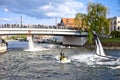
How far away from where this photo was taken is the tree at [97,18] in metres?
111

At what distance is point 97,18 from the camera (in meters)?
114

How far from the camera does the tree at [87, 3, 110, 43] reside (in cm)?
11119

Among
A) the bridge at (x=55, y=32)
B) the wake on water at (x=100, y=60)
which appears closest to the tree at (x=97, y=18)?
the bridge at (x=55, y=32)

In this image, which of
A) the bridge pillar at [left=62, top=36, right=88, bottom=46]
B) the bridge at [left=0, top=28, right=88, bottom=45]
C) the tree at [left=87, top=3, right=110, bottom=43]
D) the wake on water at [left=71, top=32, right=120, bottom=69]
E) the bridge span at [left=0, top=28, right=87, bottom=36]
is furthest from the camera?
the bridge pillar at [left=62, top=36, right=88, bottom=46]

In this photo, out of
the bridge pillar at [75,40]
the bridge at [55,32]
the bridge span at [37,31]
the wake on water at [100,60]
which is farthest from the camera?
the bridge pillar at [75,40]

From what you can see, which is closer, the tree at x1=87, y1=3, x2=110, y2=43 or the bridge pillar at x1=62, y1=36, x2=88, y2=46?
the tree at x1=87, y1=3, x2=110, y2=43

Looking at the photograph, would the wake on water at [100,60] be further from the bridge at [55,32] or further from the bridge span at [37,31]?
the bridge at [55,32]

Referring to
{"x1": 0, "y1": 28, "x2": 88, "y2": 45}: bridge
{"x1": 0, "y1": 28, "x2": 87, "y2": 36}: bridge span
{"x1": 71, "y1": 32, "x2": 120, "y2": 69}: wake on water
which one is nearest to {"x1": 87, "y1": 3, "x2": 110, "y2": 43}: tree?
{"x1": 0, "y1": 28, "x2": 87, "y2": 36}: bridge span

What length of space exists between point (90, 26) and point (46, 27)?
16.1 metres

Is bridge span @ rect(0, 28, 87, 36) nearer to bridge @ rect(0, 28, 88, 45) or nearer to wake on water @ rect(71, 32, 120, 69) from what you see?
bridge @ rect(0, 28, 88, 45)

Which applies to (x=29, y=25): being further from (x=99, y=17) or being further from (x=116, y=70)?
(x=116, y=70)

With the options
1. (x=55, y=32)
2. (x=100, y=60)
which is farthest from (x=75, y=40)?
(x=100, y=60)

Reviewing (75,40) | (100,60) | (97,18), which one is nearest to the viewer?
(100,60)

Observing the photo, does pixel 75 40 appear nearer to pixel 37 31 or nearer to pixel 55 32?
pixel 55 32
